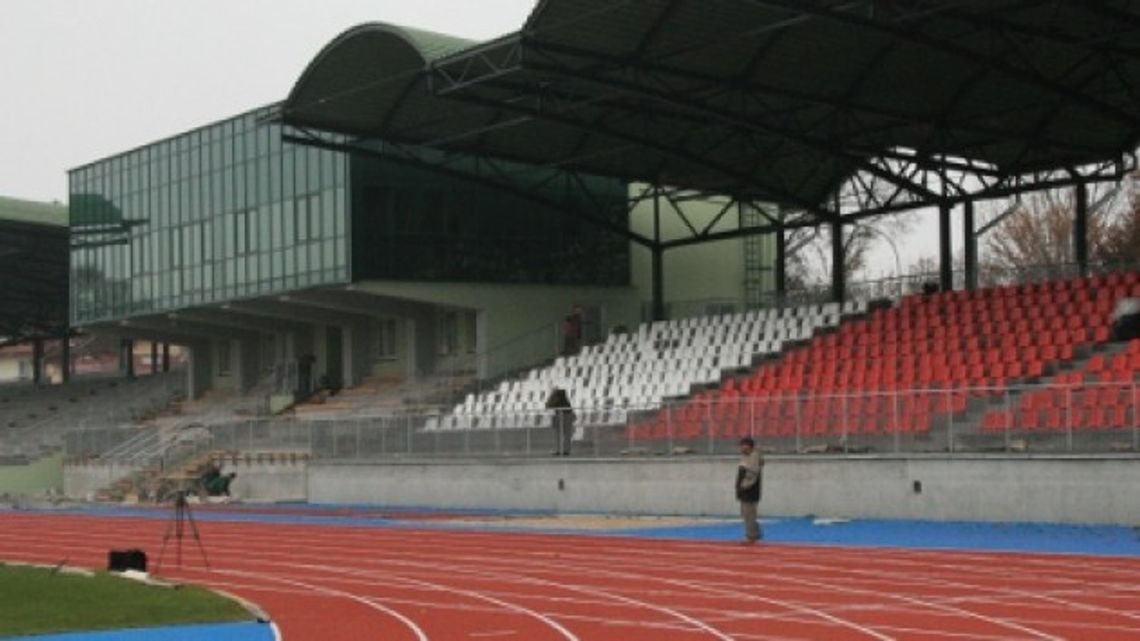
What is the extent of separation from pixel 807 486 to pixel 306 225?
83.9 ft

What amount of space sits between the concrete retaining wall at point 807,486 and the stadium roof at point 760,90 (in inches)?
303

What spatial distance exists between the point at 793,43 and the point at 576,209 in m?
16.0

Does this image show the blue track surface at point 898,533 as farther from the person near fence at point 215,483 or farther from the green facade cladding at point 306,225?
the green facade cladding at point 306,225

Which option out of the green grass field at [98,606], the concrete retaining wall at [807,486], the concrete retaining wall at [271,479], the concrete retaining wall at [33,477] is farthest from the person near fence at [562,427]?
the concrete retaining wall at [33,477]

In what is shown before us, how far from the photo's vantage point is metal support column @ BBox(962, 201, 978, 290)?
4391 cm

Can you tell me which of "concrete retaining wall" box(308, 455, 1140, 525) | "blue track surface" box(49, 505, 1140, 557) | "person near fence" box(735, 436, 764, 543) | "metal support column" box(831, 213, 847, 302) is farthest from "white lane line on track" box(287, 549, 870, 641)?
"metal support column" box(831, 213, 847, 302)

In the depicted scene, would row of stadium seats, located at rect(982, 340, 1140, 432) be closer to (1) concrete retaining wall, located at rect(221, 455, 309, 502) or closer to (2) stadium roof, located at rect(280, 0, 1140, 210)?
(2) stadium roof, located at rect(280, 0, 1140, 210)

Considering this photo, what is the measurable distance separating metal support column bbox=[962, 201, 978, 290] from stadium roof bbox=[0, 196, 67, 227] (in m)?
36.7

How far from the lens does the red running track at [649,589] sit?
53.0 feet

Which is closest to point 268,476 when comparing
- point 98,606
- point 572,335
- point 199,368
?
point 572,335

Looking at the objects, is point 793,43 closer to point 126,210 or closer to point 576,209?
point 576,209

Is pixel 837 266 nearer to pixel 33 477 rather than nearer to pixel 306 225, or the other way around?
pixel 306 225

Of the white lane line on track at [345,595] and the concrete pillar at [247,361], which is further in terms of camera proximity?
the concrete pillar at [247,361]

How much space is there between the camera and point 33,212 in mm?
69312
